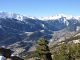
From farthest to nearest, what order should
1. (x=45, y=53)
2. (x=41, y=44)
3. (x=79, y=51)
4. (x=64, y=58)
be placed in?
(x=79, y=51) → (x=64, y=58) → (x=41, y=44) → (x=45, y=53)

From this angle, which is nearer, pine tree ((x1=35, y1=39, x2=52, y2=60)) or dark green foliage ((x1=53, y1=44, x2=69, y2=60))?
pine tree ((x1=35, y1=39, x2=52, y2=60))

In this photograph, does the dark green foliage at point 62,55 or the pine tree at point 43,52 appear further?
the dark green foliage at point 62,55

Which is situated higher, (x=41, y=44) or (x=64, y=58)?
(x=41, y=44)

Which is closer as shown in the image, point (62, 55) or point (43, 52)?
point (43, 52)

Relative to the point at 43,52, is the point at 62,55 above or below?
below

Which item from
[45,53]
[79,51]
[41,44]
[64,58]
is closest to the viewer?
[45,53]

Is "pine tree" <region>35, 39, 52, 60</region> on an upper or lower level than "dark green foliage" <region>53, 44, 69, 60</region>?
upper

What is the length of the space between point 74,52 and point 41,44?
3404 centimetres

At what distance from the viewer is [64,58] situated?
57.1m

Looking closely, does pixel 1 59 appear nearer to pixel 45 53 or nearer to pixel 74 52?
pixel 45 53

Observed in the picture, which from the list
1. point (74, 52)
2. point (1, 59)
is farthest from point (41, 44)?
point (74, 52)

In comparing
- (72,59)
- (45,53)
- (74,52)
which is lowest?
(72,59)

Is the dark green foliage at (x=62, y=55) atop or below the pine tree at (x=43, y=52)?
below

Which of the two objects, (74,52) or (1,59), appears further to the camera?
(74,52)
